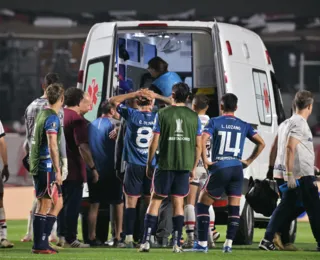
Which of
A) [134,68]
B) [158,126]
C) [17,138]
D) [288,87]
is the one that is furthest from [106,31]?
[288,87]

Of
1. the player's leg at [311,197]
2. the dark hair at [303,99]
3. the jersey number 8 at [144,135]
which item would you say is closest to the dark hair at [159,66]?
the jersey number 8 at [144,135]

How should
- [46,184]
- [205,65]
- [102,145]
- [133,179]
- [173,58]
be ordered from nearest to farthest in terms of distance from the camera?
[46,184] < [133,179] < [102,145] < [205,65] < [173,58]

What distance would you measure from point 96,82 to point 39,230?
268 centimetres

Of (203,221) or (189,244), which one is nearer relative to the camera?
(203,221)

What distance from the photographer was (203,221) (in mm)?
11953

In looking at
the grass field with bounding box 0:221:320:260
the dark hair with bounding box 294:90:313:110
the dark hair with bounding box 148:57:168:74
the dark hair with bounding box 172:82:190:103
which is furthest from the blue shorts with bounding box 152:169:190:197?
the dark hair with bounding box 148:57:168:74

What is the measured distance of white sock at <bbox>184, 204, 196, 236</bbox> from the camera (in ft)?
42.1

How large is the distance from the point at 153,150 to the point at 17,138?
1385 centimetres

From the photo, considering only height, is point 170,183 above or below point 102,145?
below

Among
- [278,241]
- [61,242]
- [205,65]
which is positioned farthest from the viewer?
[205,65]

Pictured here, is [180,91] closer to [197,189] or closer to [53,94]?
[53,94]

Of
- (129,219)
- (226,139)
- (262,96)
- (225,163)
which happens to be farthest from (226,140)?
(262,96)

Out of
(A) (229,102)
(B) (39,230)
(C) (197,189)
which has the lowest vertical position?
(B) (39,230)

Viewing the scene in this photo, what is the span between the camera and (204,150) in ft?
39.3
